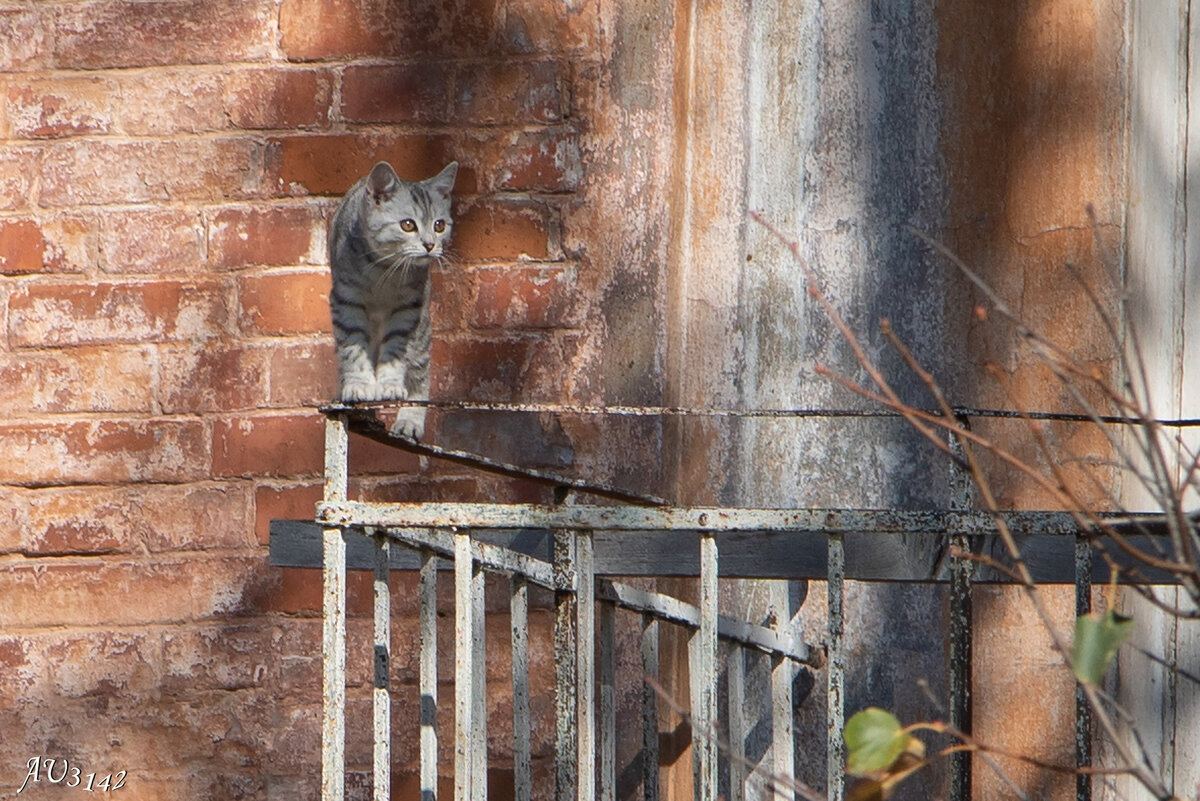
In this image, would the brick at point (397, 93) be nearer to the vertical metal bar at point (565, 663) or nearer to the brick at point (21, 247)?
the brick at point (21, 247)

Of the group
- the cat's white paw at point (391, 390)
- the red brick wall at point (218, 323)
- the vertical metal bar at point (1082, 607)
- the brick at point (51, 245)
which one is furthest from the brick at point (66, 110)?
the vertical metal bar at point (1082, 607)

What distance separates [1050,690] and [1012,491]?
0.37 metres

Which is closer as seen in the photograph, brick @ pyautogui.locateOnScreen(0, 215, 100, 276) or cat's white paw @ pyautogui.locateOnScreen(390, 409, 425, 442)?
cat's white paw @ pyautogui.locateOnScreen(390, 409, 425, 442)

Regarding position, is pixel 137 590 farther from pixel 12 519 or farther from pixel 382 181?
pixel 382 181

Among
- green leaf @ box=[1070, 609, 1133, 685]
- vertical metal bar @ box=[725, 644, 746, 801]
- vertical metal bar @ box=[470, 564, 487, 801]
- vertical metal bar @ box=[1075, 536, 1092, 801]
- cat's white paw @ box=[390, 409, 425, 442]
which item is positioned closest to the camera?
green leaf @ box=[1070, 609, 1133, 685]

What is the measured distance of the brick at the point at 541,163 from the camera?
2.64 meters

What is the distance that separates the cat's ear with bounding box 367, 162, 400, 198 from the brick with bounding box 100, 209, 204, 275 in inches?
14.0

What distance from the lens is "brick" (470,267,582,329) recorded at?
2.62 m

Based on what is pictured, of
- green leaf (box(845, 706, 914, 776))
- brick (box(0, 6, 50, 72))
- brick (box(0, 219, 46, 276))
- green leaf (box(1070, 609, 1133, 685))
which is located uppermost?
brick (box(0, 6, 50, 72))

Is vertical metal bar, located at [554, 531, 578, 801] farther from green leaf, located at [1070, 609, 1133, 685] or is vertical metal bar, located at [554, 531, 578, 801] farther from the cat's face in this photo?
the cat's face

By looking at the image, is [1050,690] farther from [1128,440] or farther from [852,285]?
[852,285]

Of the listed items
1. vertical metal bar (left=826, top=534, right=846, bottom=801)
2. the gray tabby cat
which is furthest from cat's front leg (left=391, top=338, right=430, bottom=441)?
vertical metal bar (left=826, top=534, right=846, bottom=801)

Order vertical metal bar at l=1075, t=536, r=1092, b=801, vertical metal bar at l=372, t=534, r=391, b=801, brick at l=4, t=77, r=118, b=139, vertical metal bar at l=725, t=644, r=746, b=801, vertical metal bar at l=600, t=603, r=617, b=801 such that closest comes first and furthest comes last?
vertical metal bar at l=1075, t=536, r=1092, b=801
vertical metal bar at l=372, t=534, r=391, b=801
vertical metal bar at l=600, t=603, r=617, b=801
vertical metal bar at l=725, t=644, r=746, b=801
brick at l=4, t=77, r=118, b=139

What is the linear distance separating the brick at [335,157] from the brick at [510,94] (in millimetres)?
84
